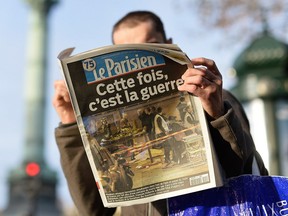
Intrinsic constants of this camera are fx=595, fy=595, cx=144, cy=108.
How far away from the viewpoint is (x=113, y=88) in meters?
1.72

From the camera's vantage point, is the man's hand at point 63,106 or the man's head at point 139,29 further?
the man's head at point 139,29

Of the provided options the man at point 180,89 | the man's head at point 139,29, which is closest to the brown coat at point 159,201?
the man at point 180,89

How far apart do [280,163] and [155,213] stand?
16.1ft

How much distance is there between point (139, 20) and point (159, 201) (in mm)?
777

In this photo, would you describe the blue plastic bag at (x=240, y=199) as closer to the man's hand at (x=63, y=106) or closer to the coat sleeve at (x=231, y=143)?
the coat sleeve at (x=231, y=143)

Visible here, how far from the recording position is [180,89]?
5.54ft

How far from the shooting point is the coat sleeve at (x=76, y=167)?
200 cm

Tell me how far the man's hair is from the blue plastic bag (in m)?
0.79

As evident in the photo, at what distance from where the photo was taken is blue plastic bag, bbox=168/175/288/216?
5.47ft

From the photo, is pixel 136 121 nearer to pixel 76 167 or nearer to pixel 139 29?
pixel 76 167

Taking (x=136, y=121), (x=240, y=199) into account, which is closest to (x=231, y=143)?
(x=240, y=199)

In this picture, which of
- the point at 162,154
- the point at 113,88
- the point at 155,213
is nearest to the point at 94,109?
the point at 113,88

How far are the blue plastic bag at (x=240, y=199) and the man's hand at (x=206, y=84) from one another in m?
0.21

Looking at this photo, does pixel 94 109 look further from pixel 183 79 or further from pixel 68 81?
pixel 183 79
